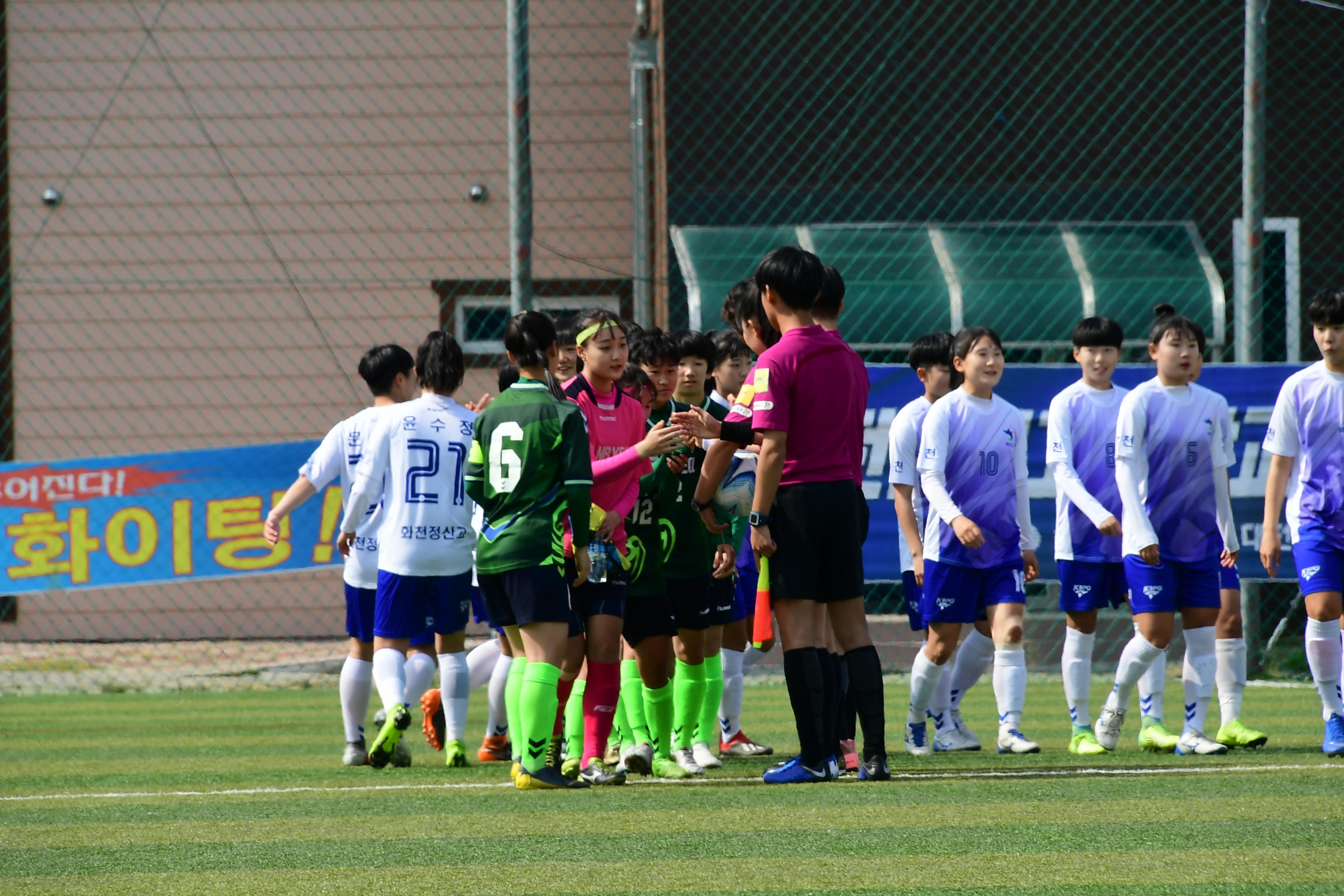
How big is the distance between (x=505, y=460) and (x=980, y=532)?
2.43 metres

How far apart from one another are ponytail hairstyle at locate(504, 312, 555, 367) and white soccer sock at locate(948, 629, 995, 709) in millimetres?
2919

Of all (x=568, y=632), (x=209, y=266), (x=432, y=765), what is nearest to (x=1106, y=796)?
(x=568, y=632)

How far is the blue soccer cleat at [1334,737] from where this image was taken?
22.6ft

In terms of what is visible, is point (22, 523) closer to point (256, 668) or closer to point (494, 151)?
point (256, 668)

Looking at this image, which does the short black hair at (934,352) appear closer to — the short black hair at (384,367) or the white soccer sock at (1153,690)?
the white soccer sock at (1153,690)

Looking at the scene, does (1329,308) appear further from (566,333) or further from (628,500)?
(566,333)

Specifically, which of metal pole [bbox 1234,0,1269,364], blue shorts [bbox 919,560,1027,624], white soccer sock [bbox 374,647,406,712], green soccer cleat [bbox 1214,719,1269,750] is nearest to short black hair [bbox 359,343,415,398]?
white soccer sock [bbox 374,647,406,712]

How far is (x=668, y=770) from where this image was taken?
267 inches

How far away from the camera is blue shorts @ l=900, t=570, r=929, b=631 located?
8227 mm

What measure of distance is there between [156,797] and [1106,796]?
3.60 meters

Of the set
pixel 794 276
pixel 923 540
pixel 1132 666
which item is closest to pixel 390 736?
pixel 794 276

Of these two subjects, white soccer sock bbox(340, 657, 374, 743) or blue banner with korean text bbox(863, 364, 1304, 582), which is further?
blue banner with korean text bbox(863, 364, 1304, 582)

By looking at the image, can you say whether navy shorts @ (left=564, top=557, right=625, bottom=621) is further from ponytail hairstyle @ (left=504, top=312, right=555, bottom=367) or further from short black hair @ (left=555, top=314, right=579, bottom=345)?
short black hair @ (left=555, top=314, right=579, bottom=345)

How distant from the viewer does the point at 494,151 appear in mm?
15047
